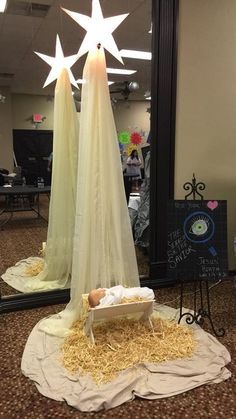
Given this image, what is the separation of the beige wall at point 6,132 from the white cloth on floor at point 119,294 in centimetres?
190

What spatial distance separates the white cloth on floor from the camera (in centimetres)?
207

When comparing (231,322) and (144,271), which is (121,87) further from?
(231,322)

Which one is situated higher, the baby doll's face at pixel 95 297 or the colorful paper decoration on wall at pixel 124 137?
the colorful paper decoration on wall at pixel 124 137

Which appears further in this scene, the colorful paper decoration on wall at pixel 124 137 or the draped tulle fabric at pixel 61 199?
the colorful paper decoration on wall at pixel 124 137

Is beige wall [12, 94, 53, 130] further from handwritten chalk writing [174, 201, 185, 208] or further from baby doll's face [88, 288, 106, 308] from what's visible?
baby doll's face [88, 288, 106, 308]

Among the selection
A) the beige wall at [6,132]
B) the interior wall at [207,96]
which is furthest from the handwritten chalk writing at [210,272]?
the beige wall at [6,132]

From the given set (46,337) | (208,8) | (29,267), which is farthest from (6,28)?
(46,337)

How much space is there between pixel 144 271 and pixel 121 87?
1.58 meters

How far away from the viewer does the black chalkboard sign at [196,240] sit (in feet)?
7.47

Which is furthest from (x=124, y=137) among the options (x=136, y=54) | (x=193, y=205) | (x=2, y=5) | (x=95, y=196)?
(x=2, y=5)

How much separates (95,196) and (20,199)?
1.53 meters

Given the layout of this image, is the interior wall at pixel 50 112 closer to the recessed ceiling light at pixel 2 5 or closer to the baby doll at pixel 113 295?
the recessed ceiling light at pixel 2 5

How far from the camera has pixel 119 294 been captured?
2137 mm

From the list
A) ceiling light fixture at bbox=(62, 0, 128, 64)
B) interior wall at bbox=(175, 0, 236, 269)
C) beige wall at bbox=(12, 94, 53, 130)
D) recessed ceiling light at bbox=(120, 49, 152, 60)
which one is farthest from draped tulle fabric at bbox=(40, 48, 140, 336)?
beige wall at bbox=(12, 94, 53, 130)
